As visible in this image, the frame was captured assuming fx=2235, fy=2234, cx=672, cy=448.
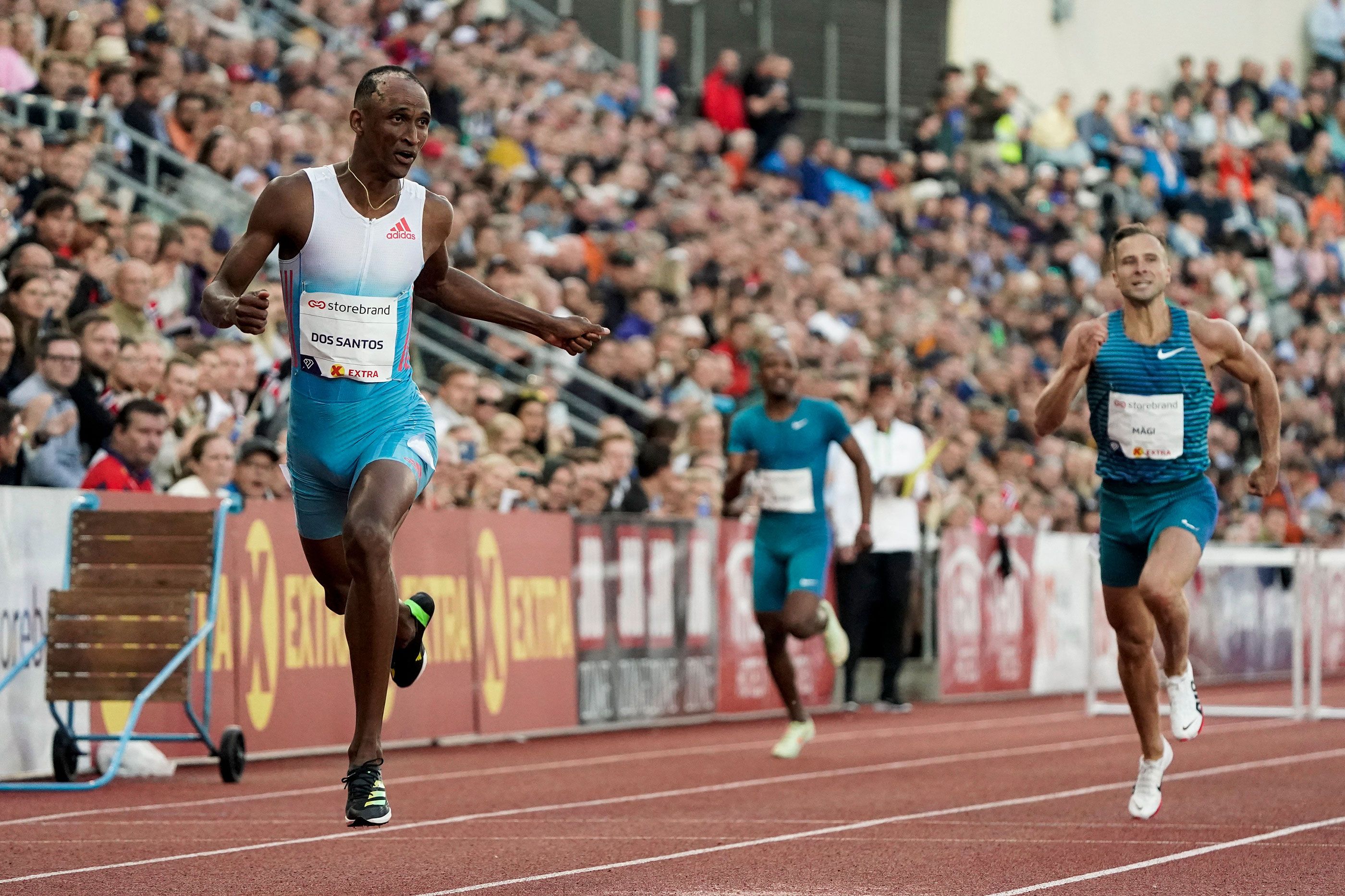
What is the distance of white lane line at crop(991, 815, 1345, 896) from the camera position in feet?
24.4

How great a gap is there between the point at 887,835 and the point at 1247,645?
14076 mm

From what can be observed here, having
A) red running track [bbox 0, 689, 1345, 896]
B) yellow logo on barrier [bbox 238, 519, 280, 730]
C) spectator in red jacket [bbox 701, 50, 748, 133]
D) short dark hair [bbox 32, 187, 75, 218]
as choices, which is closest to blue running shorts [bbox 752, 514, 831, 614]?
red running track [bbox 0, 689, 1345, 896]

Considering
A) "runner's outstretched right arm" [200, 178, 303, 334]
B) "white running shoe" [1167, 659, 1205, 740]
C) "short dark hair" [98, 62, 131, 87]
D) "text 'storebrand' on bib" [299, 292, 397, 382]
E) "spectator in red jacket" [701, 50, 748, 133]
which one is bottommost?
"white running shoe" [1167, 659, 1205, 740]

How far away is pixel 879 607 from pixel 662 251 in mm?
4443

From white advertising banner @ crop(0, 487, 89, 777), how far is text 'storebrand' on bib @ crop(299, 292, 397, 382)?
4.10m

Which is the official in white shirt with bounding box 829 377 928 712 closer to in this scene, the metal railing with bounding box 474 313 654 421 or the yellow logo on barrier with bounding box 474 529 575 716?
the metal railing with bounding box 474 313 654 421

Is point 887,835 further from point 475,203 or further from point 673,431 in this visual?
point 475,203

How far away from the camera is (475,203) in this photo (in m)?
18.8

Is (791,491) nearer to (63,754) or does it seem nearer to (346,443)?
(63,754)

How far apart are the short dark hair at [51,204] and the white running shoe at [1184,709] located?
25.5ft

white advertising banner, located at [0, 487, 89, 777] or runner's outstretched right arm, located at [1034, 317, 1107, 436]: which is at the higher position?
runner's outstretched right arm, located at [1034, 317, 1107, 436]

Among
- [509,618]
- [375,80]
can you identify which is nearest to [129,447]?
[509,618]

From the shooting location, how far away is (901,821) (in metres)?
9.74

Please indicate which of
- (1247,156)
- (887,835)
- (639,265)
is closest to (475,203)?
(639,265)
